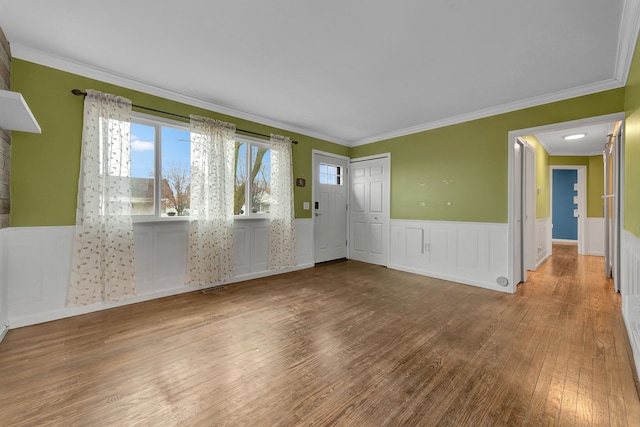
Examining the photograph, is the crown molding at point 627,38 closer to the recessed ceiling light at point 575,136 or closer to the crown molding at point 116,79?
the recessed ceiling light at point 575,136

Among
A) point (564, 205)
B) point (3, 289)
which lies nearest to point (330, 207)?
point (3, 289)

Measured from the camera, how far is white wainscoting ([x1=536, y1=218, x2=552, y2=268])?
17.0 ft

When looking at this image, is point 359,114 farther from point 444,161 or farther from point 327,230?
point 327,230

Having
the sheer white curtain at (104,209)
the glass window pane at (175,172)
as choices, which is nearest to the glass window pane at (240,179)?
the glass window pane at (175,172)

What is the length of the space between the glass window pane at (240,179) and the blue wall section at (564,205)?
957 centimetres

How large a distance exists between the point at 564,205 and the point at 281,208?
934cm

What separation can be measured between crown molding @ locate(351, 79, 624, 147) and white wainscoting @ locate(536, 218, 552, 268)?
2735 millimetres

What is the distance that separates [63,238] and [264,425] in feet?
9.35

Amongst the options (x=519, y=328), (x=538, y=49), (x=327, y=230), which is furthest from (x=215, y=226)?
(x=538, y=49)

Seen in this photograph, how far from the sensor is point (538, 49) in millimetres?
2375

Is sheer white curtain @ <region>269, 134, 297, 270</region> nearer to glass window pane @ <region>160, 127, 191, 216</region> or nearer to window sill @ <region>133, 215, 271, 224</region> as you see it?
window sill @ <region>133, 215, 271, 224</region>

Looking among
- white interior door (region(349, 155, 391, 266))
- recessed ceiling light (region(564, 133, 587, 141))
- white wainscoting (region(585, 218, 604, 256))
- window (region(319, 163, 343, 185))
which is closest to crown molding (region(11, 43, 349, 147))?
window (region(319, 163, 343, 185))

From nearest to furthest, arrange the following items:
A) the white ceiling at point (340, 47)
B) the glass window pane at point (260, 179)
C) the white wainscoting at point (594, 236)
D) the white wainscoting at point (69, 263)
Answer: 1. the white ceiling at point (340, 47)
2. the white wainscoting at point (69, 263)
3. the glass window pane at point (260, 179)
4. the white wainscoting at point (594, 236)

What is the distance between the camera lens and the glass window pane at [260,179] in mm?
4281
